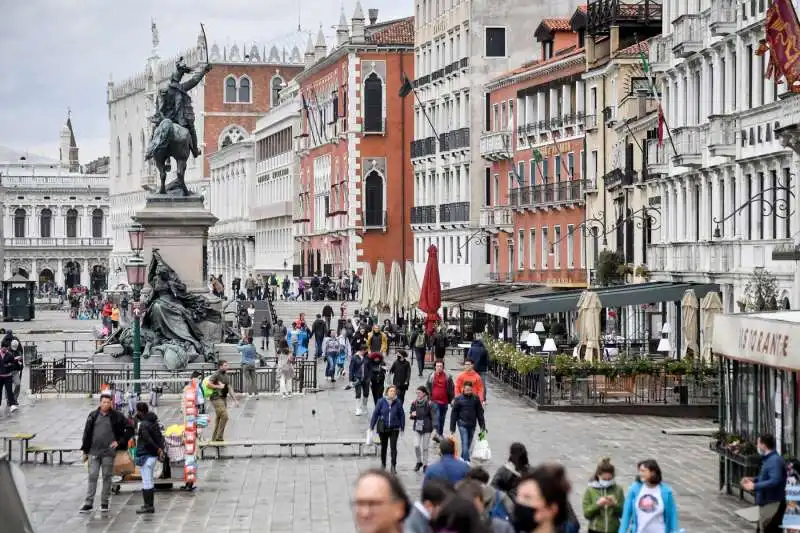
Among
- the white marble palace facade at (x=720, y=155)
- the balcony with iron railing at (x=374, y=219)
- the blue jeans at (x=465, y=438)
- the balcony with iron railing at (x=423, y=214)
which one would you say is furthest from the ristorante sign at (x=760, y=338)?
the balcony with iron railing at (x=374, y=219)

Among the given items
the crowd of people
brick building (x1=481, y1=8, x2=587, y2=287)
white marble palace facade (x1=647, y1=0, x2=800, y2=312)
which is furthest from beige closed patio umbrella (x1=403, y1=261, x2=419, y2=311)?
the crowd of people

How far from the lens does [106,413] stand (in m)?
26.1

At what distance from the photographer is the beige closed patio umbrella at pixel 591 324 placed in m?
45.7

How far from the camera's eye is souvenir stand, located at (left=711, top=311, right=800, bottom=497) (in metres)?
23.5

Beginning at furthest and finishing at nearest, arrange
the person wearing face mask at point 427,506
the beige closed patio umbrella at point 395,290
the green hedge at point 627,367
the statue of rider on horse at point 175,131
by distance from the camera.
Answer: the beige closed patio umbrella at point 395,290 → the statue of rider on horse at point 175,131 → the green hedge at point 627,367 → the person wearing face mask at point 427,506

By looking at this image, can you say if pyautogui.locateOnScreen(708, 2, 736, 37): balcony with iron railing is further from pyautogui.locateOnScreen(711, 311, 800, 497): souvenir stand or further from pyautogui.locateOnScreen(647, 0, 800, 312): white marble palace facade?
pyautogui.locateOnScreen(711, 311, 800, 497): souvenir stand

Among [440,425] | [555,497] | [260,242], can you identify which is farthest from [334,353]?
[260,242]

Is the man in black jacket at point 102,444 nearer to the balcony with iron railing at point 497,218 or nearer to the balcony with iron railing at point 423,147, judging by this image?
the balcony with iron railing at point 497,218

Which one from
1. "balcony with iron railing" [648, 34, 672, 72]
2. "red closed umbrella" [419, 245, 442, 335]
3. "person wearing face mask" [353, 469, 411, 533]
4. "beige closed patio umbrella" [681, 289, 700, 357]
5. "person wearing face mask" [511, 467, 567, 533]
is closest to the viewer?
"person wearing face mask" [353, 469, 411, 533]

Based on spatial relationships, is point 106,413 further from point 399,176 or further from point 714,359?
point 399,176

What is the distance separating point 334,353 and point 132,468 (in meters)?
26.2

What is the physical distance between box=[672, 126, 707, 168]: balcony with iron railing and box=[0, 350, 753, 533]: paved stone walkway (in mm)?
10040

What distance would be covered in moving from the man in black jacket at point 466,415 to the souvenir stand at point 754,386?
375cm

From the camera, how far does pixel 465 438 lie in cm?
2981
